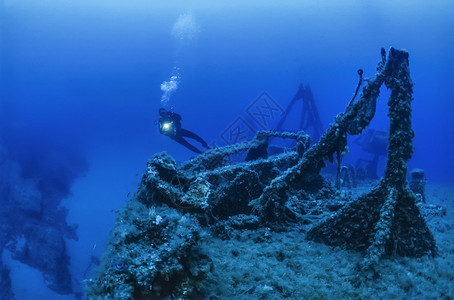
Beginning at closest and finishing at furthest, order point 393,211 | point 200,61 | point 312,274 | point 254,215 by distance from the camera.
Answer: point 312,274, point 393,211, point 254,215, point 200,61

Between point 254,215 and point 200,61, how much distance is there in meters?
175

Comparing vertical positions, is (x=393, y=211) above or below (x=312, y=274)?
above

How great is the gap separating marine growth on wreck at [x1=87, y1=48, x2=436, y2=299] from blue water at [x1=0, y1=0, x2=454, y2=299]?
84.2 m

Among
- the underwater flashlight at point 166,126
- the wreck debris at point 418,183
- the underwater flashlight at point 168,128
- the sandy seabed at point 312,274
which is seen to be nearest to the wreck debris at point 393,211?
the sandy seabed at point 312,274

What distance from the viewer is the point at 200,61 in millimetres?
168875

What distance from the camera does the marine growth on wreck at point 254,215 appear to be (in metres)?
2.35

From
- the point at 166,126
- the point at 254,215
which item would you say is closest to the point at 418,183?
the point at 254,215

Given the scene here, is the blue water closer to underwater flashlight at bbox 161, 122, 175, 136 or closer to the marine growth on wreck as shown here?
underwater flashlight at bbox 161, 122, 175, 136

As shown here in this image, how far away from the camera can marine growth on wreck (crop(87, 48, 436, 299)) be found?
2.35 m

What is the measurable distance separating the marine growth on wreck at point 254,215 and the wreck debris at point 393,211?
1cm

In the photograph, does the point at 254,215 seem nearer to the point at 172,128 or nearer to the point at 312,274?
the point at 312,274

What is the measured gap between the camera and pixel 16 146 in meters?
53.8

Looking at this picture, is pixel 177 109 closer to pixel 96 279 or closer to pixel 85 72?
pixel 85 72

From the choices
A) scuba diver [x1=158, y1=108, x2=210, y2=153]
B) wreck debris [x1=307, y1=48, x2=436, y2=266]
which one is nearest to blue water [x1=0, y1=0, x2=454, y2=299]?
scuba diver [x1=158, y1=108, x2=210, y2=153]
